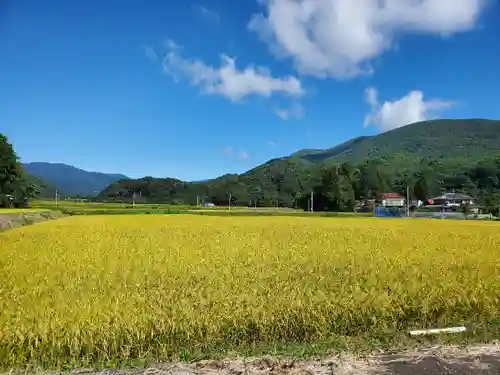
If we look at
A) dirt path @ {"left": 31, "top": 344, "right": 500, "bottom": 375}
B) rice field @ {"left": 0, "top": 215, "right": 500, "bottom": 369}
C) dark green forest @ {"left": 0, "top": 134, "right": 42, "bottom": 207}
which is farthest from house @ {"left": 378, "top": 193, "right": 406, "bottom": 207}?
dirt path @ {"left": 31, "top": 344, "right": 500, "bottom": 375}

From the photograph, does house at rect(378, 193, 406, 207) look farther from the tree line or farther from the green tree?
the green tree

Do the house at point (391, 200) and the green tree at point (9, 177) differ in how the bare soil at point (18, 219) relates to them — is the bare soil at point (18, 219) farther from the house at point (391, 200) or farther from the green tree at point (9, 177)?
the house at point (391, 200)

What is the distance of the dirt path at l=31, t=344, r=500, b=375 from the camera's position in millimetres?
4430

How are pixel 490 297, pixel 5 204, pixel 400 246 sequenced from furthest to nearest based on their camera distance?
1. pixel 5 204
2. pixel 400 246
3. pixel 490 297

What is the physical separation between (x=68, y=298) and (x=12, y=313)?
0.85m

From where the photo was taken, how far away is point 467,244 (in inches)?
Answer: 599

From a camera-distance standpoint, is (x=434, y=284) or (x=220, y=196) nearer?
(x=434, y=284)

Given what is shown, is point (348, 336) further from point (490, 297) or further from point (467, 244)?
point (467, 244)

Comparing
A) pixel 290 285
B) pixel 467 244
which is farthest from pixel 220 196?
pixel 290 285

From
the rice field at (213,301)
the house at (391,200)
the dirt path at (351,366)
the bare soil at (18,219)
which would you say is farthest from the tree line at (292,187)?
the dirt path at (351,366)

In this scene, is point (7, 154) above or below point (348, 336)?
above

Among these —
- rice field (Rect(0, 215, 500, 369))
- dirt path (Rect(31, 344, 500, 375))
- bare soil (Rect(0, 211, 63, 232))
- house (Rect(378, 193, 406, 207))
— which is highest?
house (Rect(378, 193, 406, 207))

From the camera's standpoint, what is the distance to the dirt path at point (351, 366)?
4430mm

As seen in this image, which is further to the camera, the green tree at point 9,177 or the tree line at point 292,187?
the tree line at point 292,187
